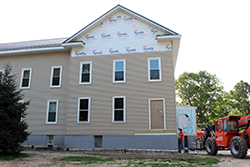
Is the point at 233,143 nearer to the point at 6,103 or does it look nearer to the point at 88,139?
the point at 88,139

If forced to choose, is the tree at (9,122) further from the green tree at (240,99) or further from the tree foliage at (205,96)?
the green tree at (240,99)

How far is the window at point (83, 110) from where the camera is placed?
15065 mm

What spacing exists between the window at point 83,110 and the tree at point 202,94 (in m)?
30.2

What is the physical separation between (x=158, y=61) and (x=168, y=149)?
6.29 meters

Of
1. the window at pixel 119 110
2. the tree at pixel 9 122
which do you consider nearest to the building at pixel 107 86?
the window at pixel 119 110

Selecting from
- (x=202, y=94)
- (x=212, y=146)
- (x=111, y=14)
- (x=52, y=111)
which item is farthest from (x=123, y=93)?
(x=202, y=94)

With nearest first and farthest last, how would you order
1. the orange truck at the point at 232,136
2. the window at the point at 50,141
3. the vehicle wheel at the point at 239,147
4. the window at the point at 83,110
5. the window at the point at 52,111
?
1. the vehicle wheel at the point at 239,147
2. the orange truck at the point at 232,136
3. the window at the point at 83,110
4. the window at the point at 50,141
5. the window at the point at 52,111

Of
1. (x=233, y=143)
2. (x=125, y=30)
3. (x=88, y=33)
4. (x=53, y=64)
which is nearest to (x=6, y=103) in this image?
(x=53, y=64)

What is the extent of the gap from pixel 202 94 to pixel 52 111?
32944 mm

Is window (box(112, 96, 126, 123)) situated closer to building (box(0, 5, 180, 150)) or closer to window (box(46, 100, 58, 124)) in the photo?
building (box(0, 5, 180, 150))

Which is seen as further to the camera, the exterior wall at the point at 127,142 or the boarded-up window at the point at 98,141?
the boarded-up window at the point at 98,141

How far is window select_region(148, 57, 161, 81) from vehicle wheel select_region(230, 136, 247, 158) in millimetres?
6235

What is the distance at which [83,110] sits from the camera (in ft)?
49.9

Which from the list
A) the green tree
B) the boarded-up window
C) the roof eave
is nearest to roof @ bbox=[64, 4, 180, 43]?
the roof eave
